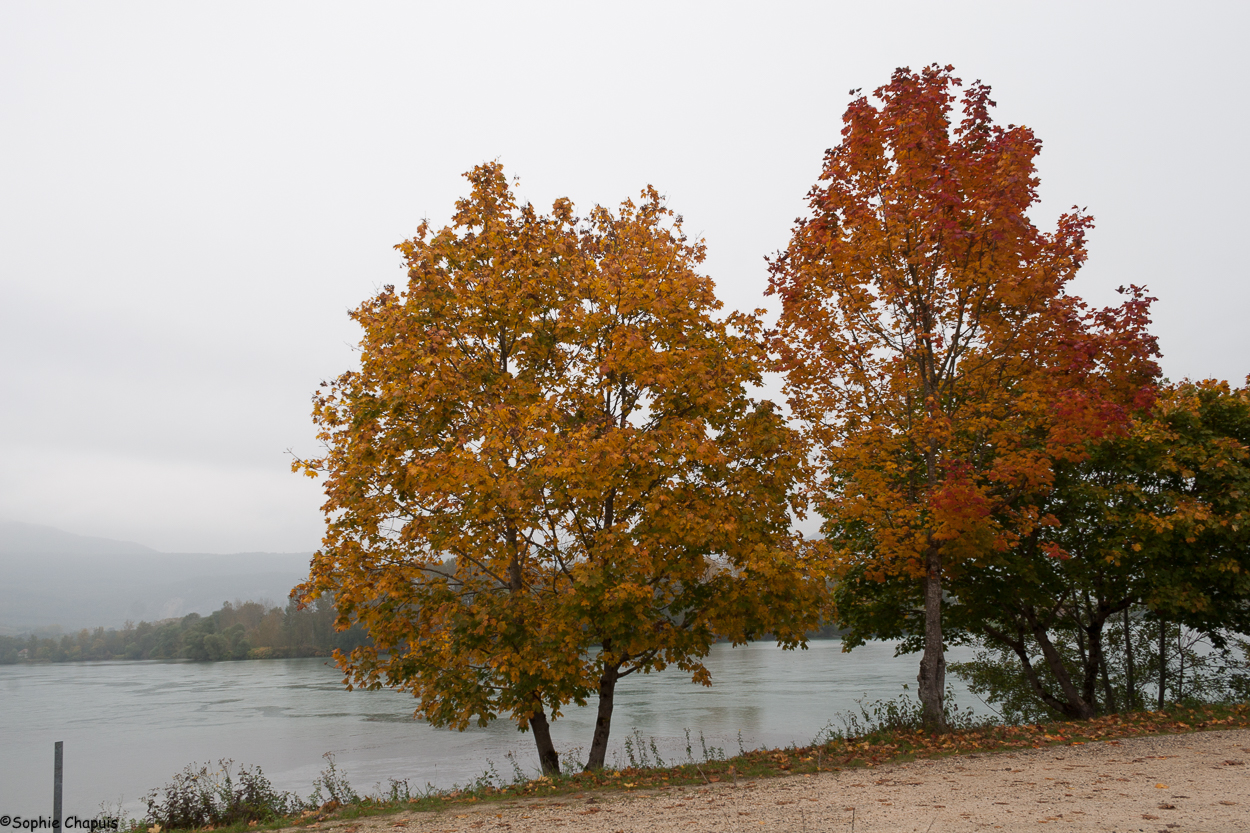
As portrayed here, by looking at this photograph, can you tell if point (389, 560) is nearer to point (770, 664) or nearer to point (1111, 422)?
point (1111, 422)

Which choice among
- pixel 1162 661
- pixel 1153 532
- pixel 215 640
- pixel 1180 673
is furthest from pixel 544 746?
pixel 215 640

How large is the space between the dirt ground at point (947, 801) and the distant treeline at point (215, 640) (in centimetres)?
5048

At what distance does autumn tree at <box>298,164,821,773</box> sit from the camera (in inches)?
370

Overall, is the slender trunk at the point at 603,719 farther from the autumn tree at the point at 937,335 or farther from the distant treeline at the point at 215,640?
the distant treeline at the point at 215,640

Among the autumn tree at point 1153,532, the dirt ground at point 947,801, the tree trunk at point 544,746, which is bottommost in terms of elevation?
the tree trunk at point 544,746

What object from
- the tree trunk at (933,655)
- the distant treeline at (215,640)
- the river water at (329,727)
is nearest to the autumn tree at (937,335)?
the tree trunk at (933,655)

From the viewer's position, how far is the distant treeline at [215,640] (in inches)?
2918

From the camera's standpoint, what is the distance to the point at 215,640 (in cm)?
8162

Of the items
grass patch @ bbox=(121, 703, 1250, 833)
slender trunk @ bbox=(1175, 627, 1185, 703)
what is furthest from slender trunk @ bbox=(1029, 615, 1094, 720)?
slender trunk @ bbox=(1175, 627, 1185, 703)

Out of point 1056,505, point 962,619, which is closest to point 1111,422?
point 1056,505

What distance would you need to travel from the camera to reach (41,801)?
66.5 feet

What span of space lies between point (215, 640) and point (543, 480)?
88.1 m

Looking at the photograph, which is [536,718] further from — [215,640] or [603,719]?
[215,640]

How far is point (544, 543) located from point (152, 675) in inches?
3050
